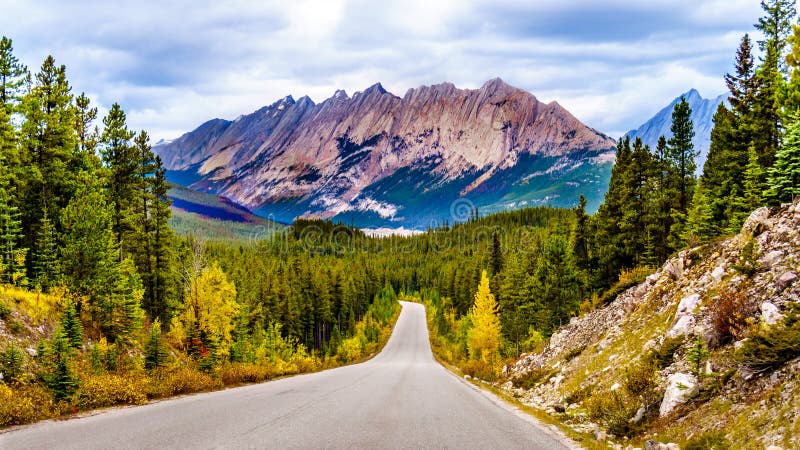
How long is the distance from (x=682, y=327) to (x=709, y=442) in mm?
6768

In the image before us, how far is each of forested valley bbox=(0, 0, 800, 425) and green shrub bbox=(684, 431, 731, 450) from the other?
14.4m

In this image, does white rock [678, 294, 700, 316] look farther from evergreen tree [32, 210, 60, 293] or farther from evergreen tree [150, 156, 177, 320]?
evergreen tree [150, 156, 177, 320]

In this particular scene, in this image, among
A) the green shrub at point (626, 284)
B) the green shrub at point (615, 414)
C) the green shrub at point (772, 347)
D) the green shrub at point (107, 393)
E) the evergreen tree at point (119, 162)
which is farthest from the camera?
the evergreen tree at point (119, 162)

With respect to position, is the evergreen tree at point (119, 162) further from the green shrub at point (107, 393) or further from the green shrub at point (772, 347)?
the green shrub at point (772, 347)

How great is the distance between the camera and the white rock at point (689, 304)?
14864 mm

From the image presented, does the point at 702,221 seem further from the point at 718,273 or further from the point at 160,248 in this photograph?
the point at 160,248

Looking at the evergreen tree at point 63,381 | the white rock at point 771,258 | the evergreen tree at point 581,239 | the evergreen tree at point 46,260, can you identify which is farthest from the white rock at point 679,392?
the evergreen tree at point 581,239

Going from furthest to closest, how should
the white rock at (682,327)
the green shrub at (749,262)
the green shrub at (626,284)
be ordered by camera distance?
the green shrub at (626,284) → the white rock at (682,327) → the green shrub at (749,262)

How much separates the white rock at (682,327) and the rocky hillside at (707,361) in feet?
0.13

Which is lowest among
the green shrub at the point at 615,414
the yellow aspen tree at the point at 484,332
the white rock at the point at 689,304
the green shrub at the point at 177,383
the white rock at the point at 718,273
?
the yellow aspen tree at the point at 484,332

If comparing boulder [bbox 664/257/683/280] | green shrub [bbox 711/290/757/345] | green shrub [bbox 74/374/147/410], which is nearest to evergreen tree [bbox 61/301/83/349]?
green shrub [bbox 74/374/147/410]

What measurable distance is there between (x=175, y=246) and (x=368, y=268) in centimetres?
9765

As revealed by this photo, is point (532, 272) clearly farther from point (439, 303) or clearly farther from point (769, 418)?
point (439, 303)

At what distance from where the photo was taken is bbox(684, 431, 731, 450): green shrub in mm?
7609
